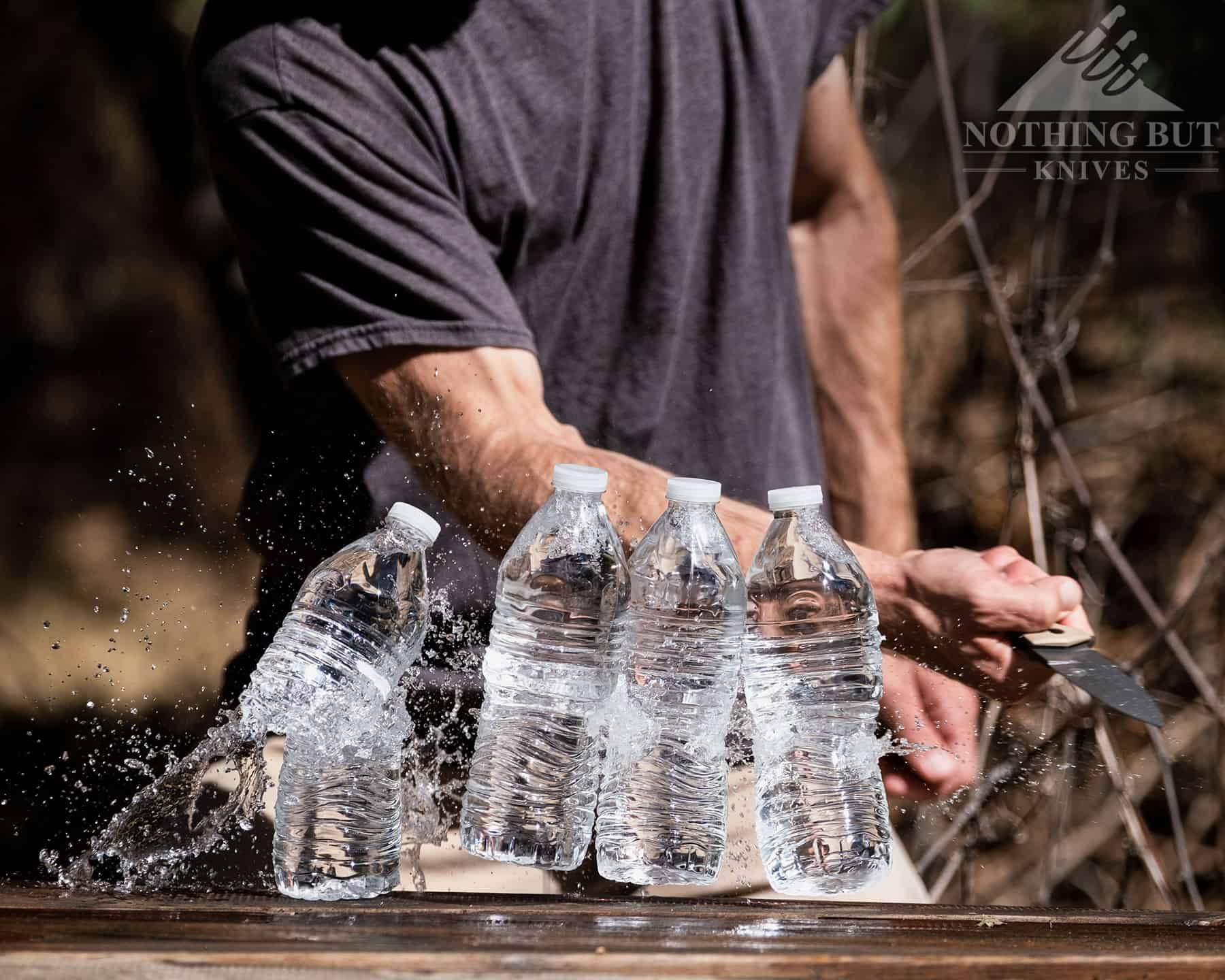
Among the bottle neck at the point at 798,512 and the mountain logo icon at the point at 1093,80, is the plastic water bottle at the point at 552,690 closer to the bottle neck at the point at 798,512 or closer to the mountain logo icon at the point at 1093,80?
the bottle neck at the point at 798,512

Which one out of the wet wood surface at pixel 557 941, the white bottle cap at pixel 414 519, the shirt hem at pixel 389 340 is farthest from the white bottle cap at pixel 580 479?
the wet wood surface at pixel 557 941

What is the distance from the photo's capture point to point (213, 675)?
987mm

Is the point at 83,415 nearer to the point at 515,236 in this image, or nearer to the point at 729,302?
the point at 515,236

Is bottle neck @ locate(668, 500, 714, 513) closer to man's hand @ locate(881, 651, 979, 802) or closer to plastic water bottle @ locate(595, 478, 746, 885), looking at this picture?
plastic water bottle @ locate(595, 478, 746, 885)

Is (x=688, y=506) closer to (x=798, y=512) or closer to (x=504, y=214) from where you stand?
(x=798, y=512)

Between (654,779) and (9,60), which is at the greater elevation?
(9,60)

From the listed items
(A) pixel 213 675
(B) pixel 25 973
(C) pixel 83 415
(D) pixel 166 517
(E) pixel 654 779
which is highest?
(C) pixel 83 415

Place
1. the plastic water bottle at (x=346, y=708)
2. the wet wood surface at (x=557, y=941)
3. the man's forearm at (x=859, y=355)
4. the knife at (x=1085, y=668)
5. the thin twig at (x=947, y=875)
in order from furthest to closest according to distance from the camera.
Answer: the man's forearm at (x=859, y=355)
the thin twig at (x=947, y=875)
the knife at (x=1085, y=668)
the plastic water bottle at (x=346, y=708)
the wet wood surface at (x=557, y=941)

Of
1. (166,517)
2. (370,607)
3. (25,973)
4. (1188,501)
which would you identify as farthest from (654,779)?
(1188,501)

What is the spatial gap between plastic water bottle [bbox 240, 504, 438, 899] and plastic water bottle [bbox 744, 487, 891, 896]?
32cm

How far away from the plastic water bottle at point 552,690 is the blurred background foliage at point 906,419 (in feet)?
1.06

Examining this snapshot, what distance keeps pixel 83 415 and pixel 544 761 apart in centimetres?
64

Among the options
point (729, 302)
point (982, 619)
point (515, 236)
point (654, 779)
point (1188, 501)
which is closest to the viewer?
point (654, 779)

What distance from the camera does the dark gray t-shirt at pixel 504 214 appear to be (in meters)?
0.98
